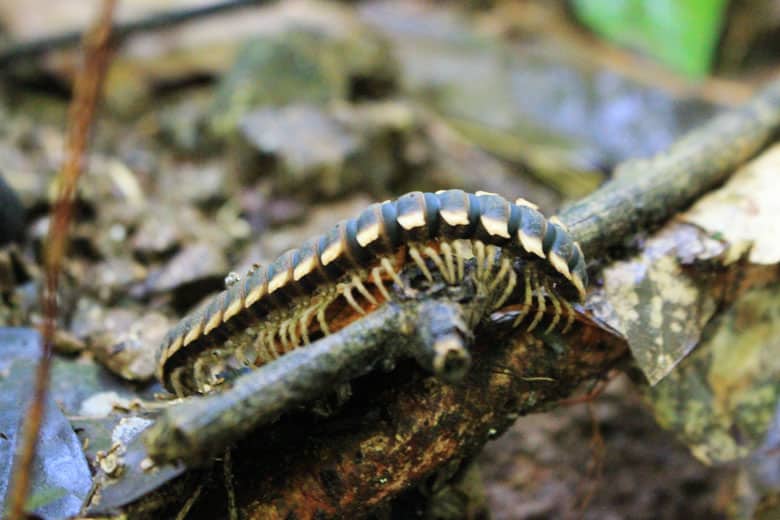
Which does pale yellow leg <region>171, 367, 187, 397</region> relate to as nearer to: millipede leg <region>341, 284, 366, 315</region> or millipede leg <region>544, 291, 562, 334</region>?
millipede leg <region>341, 284, 366, 315</region>

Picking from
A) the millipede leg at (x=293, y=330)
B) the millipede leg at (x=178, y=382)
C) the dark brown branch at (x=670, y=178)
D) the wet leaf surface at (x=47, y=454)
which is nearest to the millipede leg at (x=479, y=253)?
the dark brown branch at (x=670, y=178)

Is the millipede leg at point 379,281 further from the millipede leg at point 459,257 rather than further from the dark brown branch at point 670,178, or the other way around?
the dark brown branch at point 670,178

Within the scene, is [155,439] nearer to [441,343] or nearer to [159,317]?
[441,343]

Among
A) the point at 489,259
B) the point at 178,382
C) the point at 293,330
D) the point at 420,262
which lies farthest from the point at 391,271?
the point at 178,382

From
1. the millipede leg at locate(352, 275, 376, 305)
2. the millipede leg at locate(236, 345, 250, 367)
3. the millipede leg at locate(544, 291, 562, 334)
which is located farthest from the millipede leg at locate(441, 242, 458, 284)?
the millipede leg at locate(236, 345, 250, 367)

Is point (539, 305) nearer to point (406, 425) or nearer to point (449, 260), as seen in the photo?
point (449, 260)
